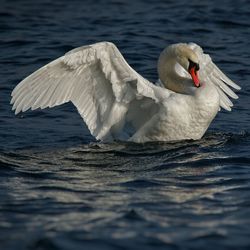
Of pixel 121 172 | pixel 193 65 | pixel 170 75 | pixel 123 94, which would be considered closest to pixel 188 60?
pixel 193 65

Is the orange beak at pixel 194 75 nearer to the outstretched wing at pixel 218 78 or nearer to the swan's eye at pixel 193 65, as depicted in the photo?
the swan's eye at pixel 193 65

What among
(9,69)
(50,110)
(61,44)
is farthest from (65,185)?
(61,44)

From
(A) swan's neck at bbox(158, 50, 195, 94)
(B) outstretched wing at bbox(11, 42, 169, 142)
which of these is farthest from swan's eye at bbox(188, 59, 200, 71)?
(B) outstretched wing at bbox(11, 42, 169, 142)

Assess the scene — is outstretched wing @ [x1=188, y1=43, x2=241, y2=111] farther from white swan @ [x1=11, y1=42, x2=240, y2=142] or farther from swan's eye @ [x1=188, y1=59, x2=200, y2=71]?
swan's eye @ [x1=188, y1=59, x2=200, y2=71]

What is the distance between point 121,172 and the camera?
9.67 meters

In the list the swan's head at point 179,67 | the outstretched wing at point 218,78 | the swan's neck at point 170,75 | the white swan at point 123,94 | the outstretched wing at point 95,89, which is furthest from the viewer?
the outstretched wing at point 218,78

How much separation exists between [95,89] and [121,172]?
1624 millimetres

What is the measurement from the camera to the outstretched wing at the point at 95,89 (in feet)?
34.2

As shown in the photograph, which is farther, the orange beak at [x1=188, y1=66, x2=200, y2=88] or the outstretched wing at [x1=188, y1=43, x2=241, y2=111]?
the outstretched wing at [x1=188, y1=43, x2=241, y2=111]

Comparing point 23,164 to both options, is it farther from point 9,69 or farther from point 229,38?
point 229,38

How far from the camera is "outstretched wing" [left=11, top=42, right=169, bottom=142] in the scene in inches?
410

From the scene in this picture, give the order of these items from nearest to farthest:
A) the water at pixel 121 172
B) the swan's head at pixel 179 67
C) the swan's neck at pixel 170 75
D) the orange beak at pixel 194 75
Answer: the water at pixel 121 172, the orange beak at pixel 194 75, the swan's head at pixel 179 67, the swan's neck at pixel 170 75

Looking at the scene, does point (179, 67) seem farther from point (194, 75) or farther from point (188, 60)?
point (194, 75)

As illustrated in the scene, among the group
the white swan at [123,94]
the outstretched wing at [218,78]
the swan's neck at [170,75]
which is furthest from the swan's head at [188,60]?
the outstretched wing at [218,78]
